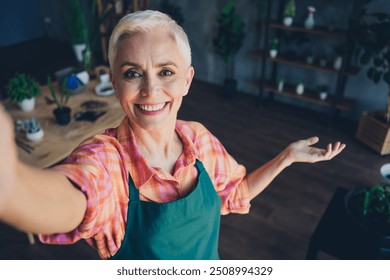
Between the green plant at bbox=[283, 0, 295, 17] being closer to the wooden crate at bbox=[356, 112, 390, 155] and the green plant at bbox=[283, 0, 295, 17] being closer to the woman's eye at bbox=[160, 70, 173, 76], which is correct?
the wooden crate at bbox=[356, 112, 390, 155]

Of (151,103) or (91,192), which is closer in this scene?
(91,192)

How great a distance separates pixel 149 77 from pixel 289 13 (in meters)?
3.83

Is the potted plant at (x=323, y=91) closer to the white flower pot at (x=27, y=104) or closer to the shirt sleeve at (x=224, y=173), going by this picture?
the white flower pot at (x=27, y=104)

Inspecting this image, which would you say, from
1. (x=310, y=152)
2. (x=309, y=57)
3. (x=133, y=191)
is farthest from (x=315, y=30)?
(x=133, y=191)

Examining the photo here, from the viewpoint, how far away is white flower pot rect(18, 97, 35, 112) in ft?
9.83

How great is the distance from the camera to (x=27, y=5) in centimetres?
659

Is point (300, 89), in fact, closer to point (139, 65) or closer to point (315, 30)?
point (315, 30)

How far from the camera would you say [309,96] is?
14.9 feet

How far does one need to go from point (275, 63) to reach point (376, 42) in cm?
144

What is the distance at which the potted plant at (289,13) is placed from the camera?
14.0 ft

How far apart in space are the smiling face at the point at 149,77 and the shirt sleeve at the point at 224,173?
242 millimetres

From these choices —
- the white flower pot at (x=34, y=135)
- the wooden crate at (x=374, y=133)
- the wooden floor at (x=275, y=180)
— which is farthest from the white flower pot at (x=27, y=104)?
the wooden crate at (x=374, y=133)

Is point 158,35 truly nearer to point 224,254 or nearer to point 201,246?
point 201,246
